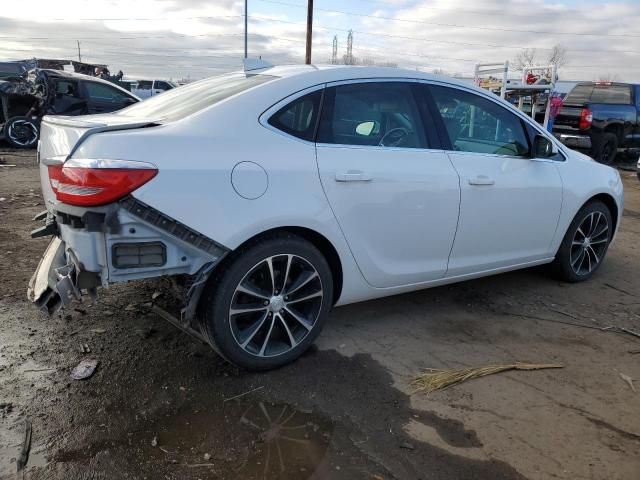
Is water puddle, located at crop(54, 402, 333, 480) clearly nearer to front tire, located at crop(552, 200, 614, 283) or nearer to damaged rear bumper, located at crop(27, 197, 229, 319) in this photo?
damaged rear bumper, located at crop(27, 197, 229, 319)

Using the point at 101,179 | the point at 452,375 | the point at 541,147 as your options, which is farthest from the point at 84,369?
the point at 541,147

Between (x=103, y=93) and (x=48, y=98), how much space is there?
3.68 feet

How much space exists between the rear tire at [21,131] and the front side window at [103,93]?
1.48 m

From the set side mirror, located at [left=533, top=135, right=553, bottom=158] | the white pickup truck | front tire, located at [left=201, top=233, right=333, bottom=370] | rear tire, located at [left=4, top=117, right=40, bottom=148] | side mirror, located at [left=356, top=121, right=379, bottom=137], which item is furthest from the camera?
the white pickup truck

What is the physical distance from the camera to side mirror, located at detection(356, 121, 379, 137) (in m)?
3.30

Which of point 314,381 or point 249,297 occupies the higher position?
point 249,297

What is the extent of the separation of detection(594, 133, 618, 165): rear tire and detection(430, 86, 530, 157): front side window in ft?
32.4

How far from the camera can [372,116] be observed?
3361 millimetres

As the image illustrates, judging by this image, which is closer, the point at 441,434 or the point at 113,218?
the point at 113,218

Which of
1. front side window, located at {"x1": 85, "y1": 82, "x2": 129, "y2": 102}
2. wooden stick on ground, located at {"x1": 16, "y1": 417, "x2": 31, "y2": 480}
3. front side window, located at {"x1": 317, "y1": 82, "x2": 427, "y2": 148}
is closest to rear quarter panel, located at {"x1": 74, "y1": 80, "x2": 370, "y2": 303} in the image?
front side window, located at {"x1": 317, "y1": 82, "x2": 427, "y2": 148}

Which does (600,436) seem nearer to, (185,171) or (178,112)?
(185,171)

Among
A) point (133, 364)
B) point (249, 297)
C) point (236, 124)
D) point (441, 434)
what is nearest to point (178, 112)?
point (236, 124)

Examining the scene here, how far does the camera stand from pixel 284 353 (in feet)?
10.4

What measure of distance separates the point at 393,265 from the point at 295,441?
1.36 metres
